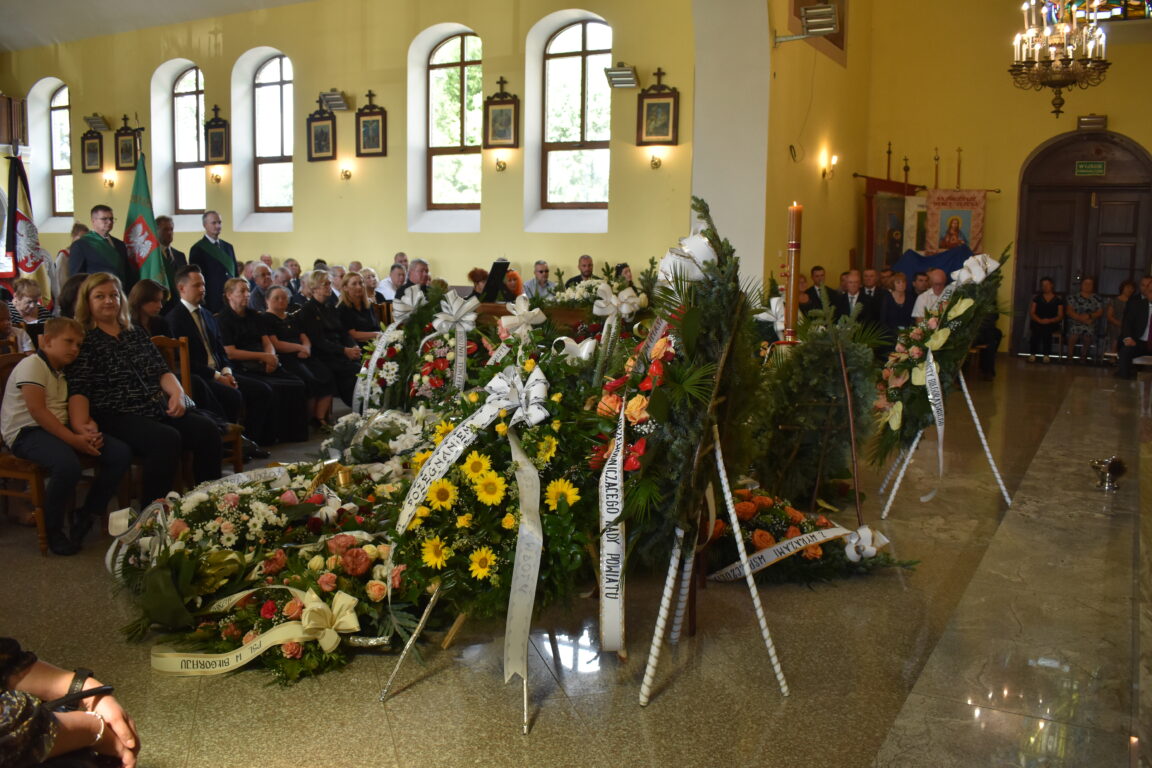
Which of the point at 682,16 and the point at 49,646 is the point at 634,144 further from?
the point at 49,646

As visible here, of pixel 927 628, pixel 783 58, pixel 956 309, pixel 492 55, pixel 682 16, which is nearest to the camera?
A: pixel 927 628

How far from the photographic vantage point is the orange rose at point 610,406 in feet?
10.6

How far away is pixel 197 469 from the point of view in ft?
17.9

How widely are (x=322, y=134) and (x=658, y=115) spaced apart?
5100 mm

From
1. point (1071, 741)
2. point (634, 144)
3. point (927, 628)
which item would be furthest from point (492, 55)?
point (1071, 741)

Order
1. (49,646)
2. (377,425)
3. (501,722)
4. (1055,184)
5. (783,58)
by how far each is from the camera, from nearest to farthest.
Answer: (501,722)
(49,646)
(377,425)
(783,58)
(1055,184)

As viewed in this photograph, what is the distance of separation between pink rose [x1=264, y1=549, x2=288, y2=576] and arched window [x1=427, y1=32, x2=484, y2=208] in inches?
418

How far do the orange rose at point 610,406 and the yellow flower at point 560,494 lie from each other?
9.8 inches

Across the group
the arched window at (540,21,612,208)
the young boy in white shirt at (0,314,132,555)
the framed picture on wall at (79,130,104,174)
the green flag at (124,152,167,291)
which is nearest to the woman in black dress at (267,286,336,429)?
the green flag at (124,152,167,291)

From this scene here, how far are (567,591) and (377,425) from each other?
8.54 feet

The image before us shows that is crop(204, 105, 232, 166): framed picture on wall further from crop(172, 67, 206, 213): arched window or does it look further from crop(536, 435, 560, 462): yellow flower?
crop(536, 435, 560, 462): yellow flower

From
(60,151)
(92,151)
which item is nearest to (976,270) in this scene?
(92,151)

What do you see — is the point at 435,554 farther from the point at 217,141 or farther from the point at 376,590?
the point at 217,141

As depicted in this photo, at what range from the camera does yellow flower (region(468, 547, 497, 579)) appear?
3145mm
